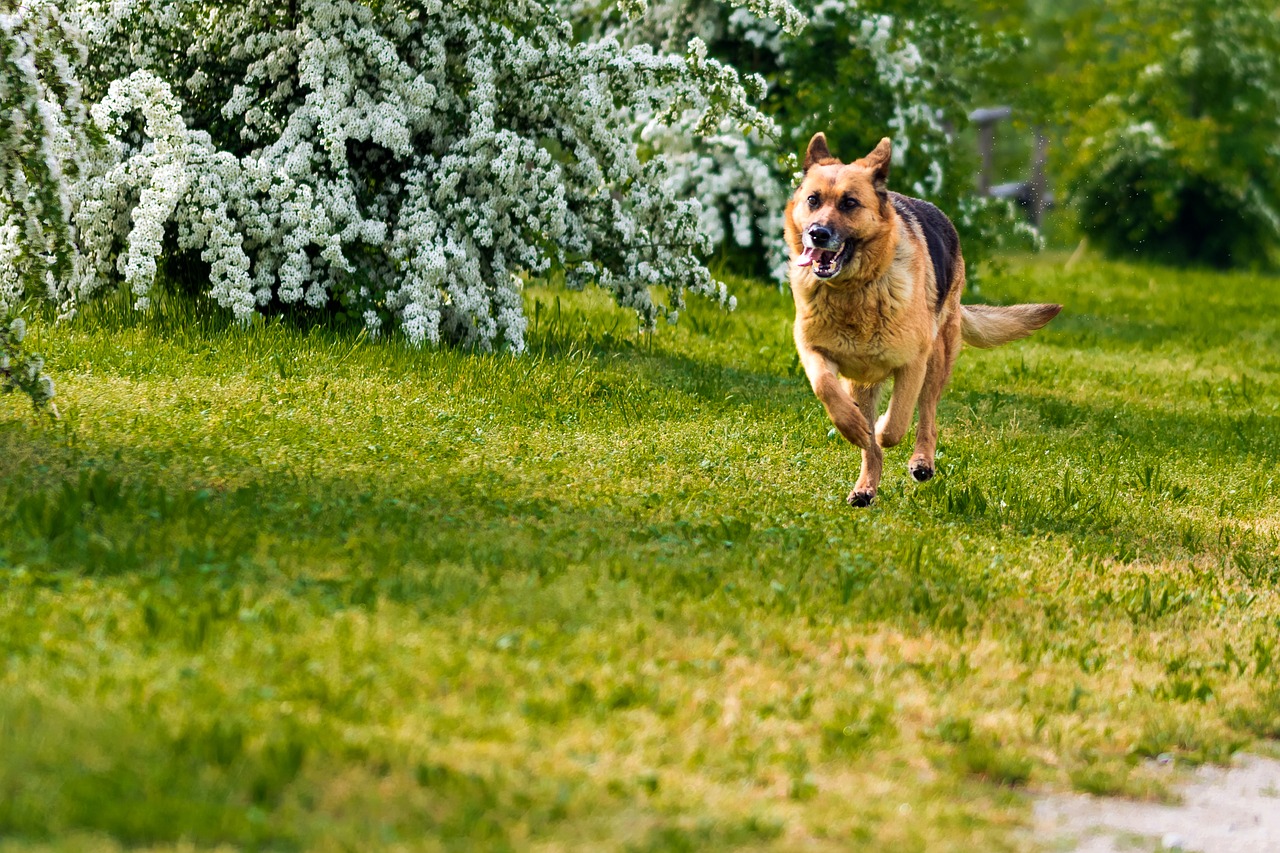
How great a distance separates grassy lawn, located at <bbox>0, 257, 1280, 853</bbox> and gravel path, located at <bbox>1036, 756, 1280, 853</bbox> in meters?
0.09

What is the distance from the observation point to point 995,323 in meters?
8.25

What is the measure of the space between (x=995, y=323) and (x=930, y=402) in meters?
0.93

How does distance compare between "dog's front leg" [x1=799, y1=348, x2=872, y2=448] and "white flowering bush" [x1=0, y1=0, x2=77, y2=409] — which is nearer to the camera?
"white flowering bush" [x1=0, y1=0, x2=77, y2=409]

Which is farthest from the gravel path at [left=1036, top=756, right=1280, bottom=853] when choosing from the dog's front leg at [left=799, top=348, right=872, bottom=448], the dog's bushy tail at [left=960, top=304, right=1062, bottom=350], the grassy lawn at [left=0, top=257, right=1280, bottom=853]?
the dog's bushy tail at [left=960, top=304, right=1062, bottom=350]

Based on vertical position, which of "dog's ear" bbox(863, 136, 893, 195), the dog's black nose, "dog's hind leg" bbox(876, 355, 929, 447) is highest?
"dog's ear" bbox(863, 136, 893, 195)

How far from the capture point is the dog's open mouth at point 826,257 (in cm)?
665

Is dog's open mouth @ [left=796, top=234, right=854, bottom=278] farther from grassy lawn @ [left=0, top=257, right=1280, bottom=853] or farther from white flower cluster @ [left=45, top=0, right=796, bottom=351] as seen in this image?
white flower cluster @ [left=45, top=0, right=796, bottom=351]

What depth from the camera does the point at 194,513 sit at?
540 centimetres

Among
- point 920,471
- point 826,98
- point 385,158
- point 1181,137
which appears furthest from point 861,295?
point 1181,137

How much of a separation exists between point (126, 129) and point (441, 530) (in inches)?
173

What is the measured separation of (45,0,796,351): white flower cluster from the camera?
28.2 ft

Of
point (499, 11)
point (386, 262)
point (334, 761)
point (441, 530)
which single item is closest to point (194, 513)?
point (441, 530)

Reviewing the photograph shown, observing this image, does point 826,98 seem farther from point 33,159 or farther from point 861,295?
point 33,159

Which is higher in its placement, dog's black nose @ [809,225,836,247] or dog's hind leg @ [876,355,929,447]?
dog's black nose @ [809,225,836,247]
